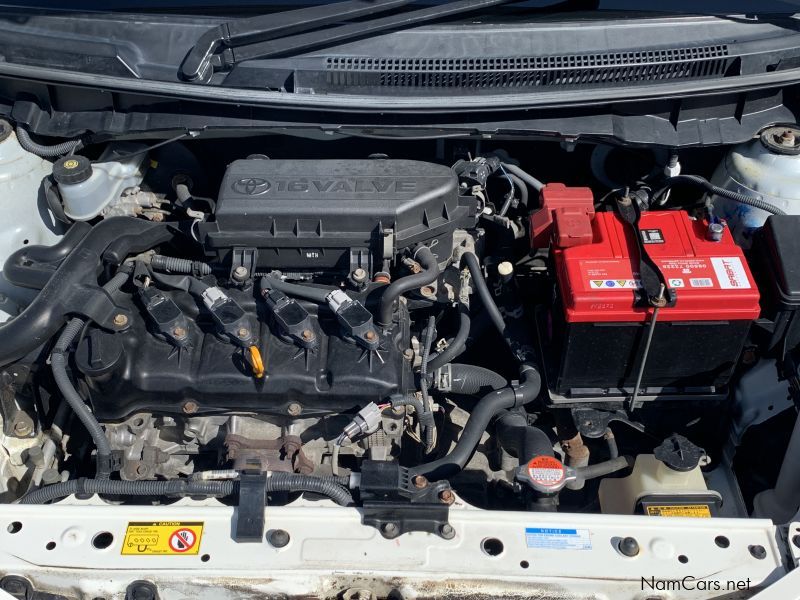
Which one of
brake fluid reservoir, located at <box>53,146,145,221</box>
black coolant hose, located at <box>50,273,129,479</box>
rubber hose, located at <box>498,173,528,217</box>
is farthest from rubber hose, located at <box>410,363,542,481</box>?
brake fluid reservoir, located at <box>53,146,145,221</box>

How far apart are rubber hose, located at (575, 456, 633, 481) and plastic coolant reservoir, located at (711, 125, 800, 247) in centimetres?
79

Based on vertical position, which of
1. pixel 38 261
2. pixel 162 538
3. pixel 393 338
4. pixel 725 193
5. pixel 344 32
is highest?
pixel 344 32

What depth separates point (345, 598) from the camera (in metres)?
1.81

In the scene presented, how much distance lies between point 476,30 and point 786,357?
1.33 m

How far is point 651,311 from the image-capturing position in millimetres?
2096

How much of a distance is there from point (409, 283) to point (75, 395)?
37.5 inches

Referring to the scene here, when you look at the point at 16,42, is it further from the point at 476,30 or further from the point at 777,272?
the point at 777,272

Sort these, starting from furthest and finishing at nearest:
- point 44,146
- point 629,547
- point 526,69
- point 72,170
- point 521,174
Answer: point 521,174
point 44,146
point 72,170
point 526,69
point 629,547

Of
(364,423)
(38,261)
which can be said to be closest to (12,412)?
(38,261)

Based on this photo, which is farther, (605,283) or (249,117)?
(249,117)

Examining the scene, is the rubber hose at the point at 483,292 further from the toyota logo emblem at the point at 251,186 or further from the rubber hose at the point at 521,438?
the toyota logo emblem at the point at 251,186

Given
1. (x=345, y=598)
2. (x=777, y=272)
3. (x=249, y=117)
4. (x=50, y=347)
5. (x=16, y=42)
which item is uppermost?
(x=16, y=42)

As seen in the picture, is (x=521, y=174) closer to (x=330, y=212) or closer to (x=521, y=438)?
(x=330, y=212)

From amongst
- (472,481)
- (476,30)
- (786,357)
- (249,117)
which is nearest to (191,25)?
(249,117)
